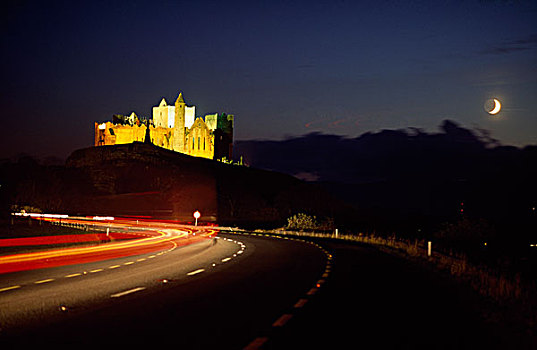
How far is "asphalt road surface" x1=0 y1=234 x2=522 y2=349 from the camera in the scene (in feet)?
24.1

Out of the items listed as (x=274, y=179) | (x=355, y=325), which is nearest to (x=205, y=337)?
(x=355, y=325)

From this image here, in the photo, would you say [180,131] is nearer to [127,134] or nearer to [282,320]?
[127,134]

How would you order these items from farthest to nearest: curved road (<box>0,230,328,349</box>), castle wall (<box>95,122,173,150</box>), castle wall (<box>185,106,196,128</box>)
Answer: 1. castle wall (<box>185,106,196,128</box>)
2. castle wall (<box>95,122,173,150</box>)
3. curved road (<box>0,230,328,349</box>)

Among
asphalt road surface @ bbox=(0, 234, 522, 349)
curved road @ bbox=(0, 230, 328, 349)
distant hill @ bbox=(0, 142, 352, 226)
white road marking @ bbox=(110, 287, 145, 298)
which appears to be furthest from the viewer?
distant hill @ bbox=(0, 142, 352, 226)

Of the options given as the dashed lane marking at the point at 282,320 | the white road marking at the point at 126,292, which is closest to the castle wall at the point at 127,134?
the white road marking at the point at 126,292

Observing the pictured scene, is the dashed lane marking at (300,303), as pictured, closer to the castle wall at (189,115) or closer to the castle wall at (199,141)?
the castle wall at (199,141)

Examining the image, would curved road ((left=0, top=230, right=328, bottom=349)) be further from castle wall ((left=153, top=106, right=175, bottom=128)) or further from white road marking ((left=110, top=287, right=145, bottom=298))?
castle wall ((left=153, top=106, right=175, bottom=128))

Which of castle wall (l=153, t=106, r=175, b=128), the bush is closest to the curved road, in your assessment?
the bush

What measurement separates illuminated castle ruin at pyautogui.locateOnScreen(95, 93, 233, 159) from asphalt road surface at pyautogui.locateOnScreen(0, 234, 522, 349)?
146429 millimetres

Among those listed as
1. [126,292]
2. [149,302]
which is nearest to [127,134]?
[126,292]

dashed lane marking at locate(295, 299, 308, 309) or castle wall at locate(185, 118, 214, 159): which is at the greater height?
castle wall at locate(185, 118, 214, 159)

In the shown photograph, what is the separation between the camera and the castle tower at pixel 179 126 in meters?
161

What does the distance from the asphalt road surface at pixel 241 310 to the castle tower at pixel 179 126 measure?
477 feet

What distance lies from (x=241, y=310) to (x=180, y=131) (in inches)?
6135
